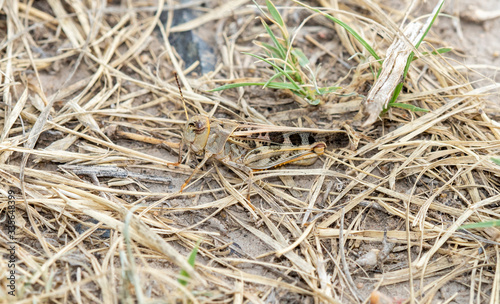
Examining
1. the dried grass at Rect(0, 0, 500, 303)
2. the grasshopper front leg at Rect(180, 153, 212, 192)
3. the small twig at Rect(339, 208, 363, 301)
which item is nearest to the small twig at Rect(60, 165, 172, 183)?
the dried grass at Rect(0, 0, 500, 303)

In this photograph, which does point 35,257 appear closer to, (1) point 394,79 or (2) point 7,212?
(2) point 7,212

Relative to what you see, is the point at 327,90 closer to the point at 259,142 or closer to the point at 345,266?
the point at 259,142

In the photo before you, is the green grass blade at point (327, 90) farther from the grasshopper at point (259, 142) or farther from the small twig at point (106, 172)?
the small twig at point (106, 172)

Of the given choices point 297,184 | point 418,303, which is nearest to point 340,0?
point 297,184

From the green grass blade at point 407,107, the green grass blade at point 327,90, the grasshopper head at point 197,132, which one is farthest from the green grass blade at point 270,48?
the green grass blade at point 407,107

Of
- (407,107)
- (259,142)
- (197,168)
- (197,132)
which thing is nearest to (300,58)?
(259,142)
